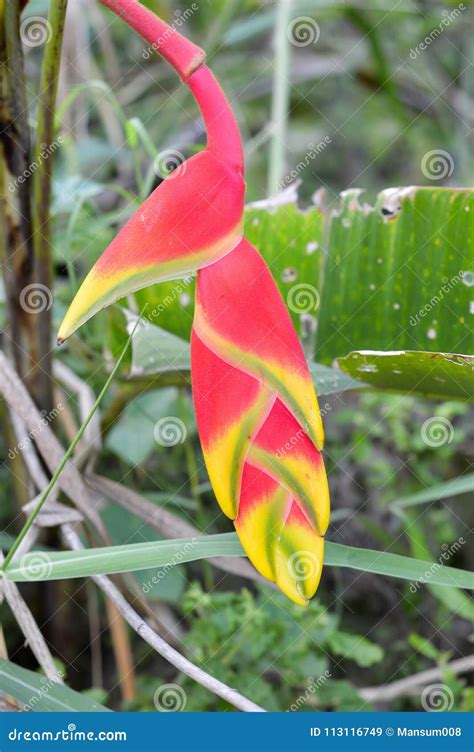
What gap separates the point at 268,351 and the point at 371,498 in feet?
2.27

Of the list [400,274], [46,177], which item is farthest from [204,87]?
[400,274]

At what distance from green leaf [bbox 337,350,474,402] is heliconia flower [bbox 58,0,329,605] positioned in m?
0.12

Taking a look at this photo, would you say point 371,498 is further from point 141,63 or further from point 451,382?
point 141,63

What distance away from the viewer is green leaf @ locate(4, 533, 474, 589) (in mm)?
446

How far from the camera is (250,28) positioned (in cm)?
128

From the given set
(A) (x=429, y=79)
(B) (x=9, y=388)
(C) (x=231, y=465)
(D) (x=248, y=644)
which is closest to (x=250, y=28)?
(A) (x=429, y=79)
